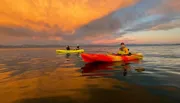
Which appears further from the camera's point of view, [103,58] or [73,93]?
[103,58]

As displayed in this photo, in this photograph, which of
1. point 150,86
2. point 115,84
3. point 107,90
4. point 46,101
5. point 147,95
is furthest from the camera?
point 115,84

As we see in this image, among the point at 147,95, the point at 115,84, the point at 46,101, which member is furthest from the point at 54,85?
the point at 147,95

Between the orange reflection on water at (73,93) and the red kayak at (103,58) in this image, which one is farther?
the red kayak at (103,58)

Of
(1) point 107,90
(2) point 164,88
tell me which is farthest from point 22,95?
(2) point 164,88

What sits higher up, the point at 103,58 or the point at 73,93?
the point at 103,58

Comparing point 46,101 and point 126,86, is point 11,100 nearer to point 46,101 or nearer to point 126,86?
point 46,101

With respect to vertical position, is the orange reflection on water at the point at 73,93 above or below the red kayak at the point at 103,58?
below

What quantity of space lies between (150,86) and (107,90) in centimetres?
287

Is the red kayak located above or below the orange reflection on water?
above

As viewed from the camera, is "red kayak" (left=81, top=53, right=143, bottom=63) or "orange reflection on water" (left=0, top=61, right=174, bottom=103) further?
"red kayak" (left=81, top=53, right=143, bottom=63)

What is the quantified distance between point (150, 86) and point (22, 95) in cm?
764

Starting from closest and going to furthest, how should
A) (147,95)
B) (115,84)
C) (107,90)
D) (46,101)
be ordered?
(46,101) < (147,95) < (107,90) < (115,84)

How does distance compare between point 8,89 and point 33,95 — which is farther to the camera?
point 8,89

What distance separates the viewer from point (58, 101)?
772 centimetres
